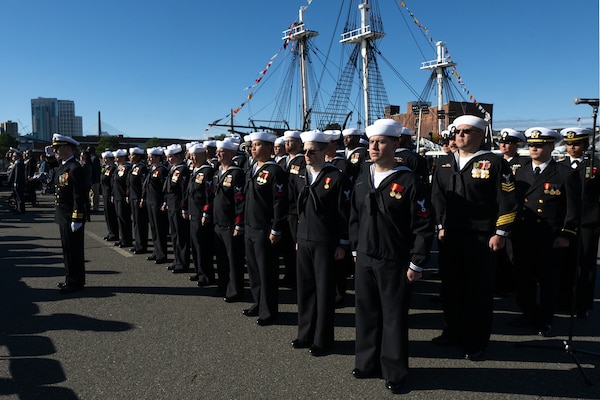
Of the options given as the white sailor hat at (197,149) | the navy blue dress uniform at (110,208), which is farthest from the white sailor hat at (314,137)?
the navy blue dress uniform at (110,208)

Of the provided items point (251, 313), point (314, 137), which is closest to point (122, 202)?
point (251, 313)

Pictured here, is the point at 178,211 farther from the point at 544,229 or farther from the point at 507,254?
the point at 544,229

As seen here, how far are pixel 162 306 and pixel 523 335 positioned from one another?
13.6 feet

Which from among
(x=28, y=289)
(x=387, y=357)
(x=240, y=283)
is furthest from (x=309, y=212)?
(x=28, y=289)

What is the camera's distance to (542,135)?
5.01 m

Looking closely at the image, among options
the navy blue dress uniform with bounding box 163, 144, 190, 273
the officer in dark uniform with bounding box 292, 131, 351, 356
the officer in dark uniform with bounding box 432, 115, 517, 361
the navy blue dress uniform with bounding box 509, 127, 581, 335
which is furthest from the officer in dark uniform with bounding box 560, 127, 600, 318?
the navy blue dress uniform with bounding box 163, 144, 190, 273

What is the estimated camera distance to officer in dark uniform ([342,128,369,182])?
21.6 ft

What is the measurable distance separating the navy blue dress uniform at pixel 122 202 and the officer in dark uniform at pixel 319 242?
6.00m

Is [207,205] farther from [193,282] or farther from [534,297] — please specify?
[534,297]

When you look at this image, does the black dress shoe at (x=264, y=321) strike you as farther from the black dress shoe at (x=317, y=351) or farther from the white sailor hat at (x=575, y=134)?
the white sailor hat at (x=575, y=134)

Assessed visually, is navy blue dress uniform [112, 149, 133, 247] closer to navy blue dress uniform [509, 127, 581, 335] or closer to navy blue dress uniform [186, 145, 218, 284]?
navy blue dress uniform [186, 145, 218, 284]

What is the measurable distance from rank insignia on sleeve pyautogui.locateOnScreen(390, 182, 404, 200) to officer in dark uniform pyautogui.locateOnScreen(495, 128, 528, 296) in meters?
3.21

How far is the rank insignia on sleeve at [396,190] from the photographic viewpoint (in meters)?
3.56

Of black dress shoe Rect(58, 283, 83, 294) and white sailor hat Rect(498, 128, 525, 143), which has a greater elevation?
white sailor hat Rect(498, 128, 525, 143)
